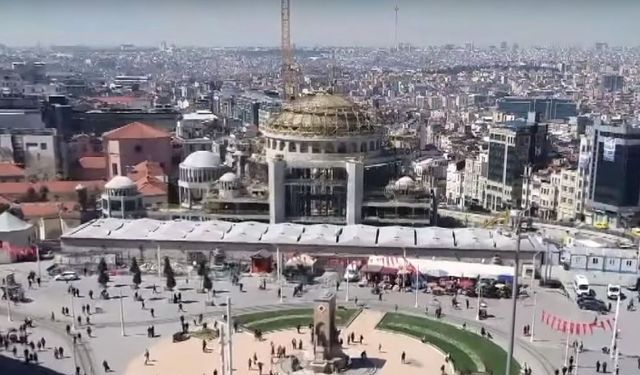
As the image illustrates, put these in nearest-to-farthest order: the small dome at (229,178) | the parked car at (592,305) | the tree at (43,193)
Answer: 1. the parked car at (592,305)
2. the small dome at (229,178)
3. the tree at (43,193)

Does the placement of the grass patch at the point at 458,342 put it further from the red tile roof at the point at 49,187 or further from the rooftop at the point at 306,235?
the red tile roof at the point at 49,187

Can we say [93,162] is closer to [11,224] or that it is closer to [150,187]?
[150,187]

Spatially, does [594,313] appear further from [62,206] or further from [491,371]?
[62,206]

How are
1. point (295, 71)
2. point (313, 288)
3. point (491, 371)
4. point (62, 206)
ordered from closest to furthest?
1. point (491, 371)
2. point (313, 288)
3. point (62, 206)
4. point (295, 71)

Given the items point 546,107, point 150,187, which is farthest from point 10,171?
point 546,107

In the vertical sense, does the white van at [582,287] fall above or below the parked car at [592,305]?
above

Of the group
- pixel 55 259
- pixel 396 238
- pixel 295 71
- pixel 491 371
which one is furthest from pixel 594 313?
pixel 295 71

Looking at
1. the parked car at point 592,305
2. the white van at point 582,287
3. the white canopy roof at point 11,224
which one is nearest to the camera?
the parked car at point 592,305

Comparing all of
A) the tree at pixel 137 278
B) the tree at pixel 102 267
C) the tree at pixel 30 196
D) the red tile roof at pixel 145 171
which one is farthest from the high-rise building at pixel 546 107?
the tree at pixel 137 278
